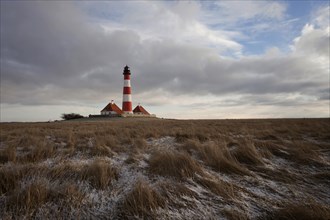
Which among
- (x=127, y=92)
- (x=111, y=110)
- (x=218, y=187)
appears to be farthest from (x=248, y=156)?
(x=111, y=110)

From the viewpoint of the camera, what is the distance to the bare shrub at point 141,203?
2.71 metres

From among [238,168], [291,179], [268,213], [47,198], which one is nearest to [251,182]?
[238,168]

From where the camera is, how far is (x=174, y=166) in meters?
4.54

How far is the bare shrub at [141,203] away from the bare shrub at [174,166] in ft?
3.82

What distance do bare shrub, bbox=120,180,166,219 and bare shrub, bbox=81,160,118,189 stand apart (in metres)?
0.73

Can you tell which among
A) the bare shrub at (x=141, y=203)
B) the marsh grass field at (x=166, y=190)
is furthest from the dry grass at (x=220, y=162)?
the bare shrub at (x=141, y=203)

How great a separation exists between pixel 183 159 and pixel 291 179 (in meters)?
2.11

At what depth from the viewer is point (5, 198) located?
300 cm

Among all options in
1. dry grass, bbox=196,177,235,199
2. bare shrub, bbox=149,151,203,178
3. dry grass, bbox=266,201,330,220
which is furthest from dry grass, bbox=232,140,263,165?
dry grass, bbox=266,201,330,220

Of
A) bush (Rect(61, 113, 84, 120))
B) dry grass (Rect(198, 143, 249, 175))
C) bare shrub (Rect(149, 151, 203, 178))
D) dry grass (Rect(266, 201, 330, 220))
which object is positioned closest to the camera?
dry grass (Rect(266, 201, 330, 220))

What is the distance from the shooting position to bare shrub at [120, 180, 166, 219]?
271 centimetres

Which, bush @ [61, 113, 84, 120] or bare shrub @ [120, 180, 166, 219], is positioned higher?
bush @ [61, 113, 84, 120]

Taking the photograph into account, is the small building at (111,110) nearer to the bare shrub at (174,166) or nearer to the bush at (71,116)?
the bush at (71,116)

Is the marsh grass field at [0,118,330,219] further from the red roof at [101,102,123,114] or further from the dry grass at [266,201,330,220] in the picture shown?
the red roof at [101,102,123,114]
